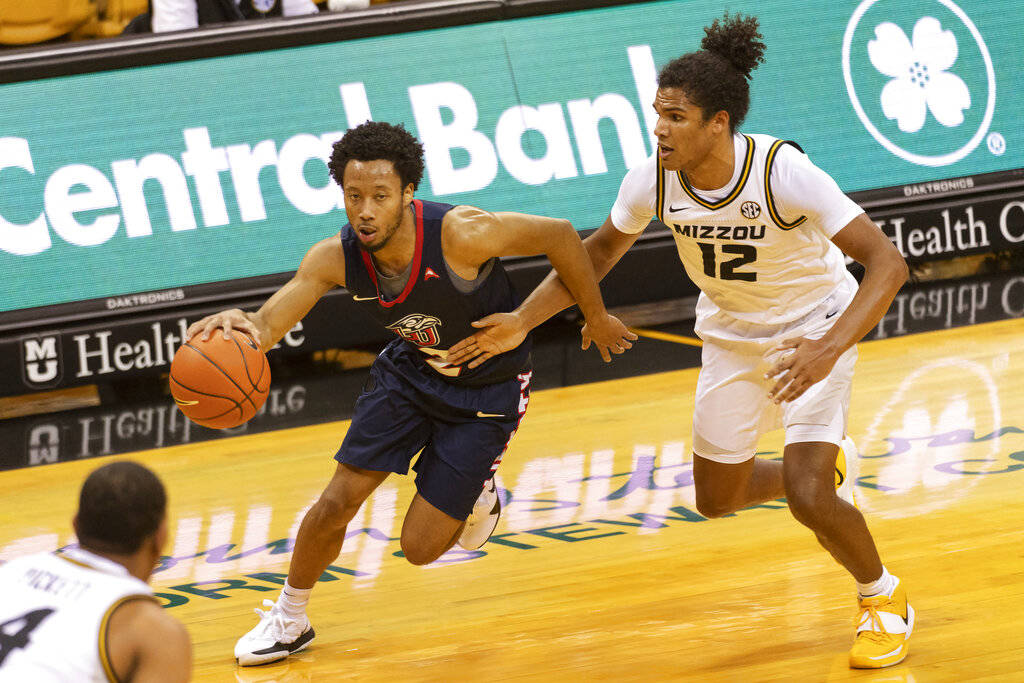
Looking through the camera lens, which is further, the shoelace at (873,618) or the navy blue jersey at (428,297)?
the navy blue jersey at (428,297)

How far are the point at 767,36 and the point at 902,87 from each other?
1085mm

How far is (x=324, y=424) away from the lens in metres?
7.05

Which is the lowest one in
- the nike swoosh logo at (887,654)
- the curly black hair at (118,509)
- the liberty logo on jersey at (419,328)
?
the nike swoosh logo at (887,654)

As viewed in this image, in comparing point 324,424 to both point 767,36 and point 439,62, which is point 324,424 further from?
point 767,36

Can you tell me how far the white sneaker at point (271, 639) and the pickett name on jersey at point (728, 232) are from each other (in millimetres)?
1763

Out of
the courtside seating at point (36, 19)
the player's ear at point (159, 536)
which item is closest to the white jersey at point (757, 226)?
the player's ear at point (159, 536)

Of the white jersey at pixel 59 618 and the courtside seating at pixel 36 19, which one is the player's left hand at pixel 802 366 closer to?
the white jersey at pixel 59 618

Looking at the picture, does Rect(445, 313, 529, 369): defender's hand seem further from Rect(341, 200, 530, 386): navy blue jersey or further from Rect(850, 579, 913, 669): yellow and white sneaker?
Rect(850, 579, 913, 669): yellow and white sneaker

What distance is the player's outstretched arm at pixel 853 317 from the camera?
360cm

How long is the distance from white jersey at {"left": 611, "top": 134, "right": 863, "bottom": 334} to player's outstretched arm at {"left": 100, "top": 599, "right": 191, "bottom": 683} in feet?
7.69

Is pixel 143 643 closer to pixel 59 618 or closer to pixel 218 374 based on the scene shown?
pixel 59 618

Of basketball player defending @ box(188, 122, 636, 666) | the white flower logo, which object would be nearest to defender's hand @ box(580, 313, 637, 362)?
basketball player defending @ box(188, 122, 636, 666)

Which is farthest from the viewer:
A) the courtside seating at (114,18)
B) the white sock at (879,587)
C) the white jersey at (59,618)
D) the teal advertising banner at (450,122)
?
the courtside seating at (114,18)

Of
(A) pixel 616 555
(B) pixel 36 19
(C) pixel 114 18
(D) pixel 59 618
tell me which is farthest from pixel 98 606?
(C) pixel 114 18
